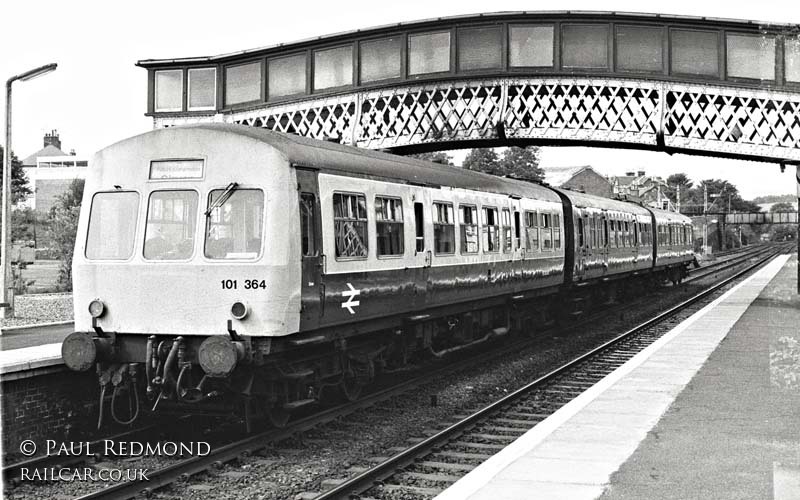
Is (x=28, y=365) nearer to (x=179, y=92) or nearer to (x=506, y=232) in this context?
(x=506, y=232)

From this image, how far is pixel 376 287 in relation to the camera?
11.2 m

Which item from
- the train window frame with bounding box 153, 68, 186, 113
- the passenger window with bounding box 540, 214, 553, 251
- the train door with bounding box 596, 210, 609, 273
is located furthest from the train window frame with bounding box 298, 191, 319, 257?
the train window frame with bounding box 153, 68, 186, 113

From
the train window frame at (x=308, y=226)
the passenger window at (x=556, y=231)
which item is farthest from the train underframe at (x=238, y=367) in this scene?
the passenger window at (x=556, y=231)

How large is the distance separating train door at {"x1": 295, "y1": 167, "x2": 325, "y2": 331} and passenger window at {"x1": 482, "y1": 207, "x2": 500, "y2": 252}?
610cm

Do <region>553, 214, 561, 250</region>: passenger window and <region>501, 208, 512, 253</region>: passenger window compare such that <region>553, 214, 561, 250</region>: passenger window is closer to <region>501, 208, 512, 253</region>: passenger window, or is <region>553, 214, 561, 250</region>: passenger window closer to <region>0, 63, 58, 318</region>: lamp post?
<region>501, 208, 512, 253</region>: passenger window

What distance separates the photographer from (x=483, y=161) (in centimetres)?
9562

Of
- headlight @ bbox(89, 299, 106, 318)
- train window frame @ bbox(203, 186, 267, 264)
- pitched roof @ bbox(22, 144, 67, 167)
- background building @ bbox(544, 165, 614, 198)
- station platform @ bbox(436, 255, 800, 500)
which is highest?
pitched roof @ bbox(22, 144, 67, 167)

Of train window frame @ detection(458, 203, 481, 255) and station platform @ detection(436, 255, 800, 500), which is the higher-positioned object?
train window frame @ detection(458, 203, 481, 255)

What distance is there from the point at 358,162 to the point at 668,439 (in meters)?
4.67

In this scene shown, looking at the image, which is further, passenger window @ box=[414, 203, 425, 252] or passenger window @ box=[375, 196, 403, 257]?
passenger window @ box=[414, 203, 425, 252]

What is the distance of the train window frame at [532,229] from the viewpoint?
18103 millimetres

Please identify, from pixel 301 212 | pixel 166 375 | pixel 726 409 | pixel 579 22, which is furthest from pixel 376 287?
pixel 579 22

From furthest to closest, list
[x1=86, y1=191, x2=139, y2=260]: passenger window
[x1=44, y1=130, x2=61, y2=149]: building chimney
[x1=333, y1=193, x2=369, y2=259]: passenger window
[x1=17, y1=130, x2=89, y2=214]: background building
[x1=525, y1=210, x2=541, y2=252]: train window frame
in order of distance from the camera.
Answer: [x1=44, y1=130, x2=61, y2=149]: building chimney < [x1=17, y1=130, x2=89, y2=214]: background building < [x1=525, y1=210, x2=541, y2=252]: train window frame < [x1=333, y1=193, x2=369, y2=259]: passenger window < [x1=86, y1=191, x2=139, y2=260]: passenger window

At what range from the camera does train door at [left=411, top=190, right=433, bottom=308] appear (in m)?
12.5
